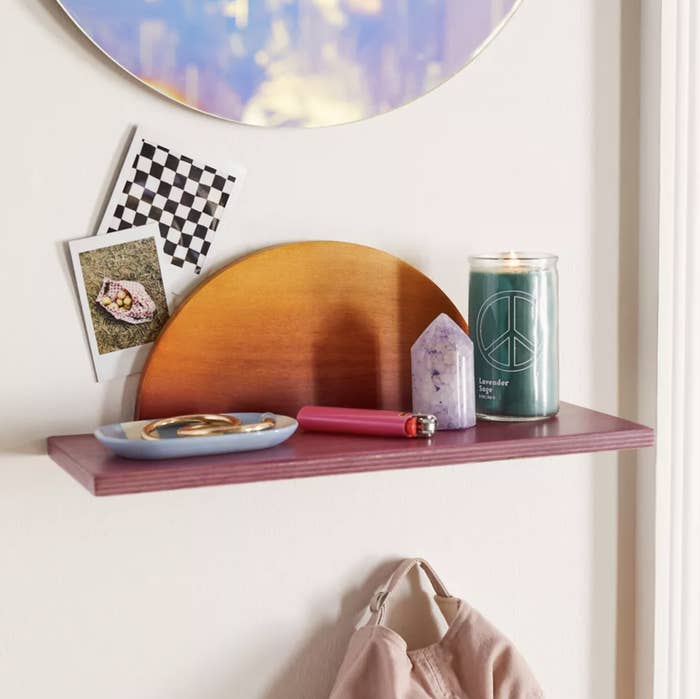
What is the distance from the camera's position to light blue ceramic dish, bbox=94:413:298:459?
2.71 ft

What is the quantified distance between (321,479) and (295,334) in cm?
16

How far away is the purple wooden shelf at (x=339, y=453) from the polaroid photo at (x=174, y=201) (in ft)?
0.62

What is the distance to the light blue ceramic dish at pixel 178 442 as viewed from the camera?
2.71ft

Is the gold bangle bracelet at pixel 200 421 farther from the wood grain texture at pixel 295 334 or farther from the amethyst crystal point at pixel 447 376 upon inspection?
the amethyst crystal point at pixel 447 376

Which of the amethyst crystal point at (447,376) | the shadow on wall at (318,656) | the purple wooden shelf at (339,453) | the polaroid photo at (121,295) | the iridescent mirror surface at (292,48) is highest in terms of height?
the iridescent mirror surface at (292,48)

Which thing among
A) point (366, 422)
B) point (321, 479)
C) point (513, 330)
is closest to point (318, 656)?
point (321, 479)

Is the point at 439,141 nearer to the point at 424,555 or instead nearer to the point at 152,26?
the point at 152,26

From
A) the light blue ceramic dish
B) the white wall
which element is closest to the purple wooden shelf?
the light blue ceramic dish

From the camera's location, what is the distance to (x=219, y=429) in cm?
86

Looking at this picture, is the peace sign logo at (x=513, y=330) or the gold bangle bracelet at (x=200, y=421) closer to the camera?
the gold bangle bracelet at (x=200, y=421)

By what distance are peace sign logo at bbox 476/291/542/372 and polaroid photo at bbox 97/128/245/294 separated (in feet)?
0.91

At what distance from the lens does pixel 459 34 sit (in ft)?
3.44

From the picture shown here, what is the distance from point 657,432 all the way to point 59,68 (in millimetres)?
737

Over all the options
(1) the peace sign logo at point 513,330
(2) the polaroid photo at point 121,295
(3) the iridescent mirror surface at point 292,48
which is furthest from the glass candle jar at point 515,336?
(2) the polaroid photo at point 121,295
